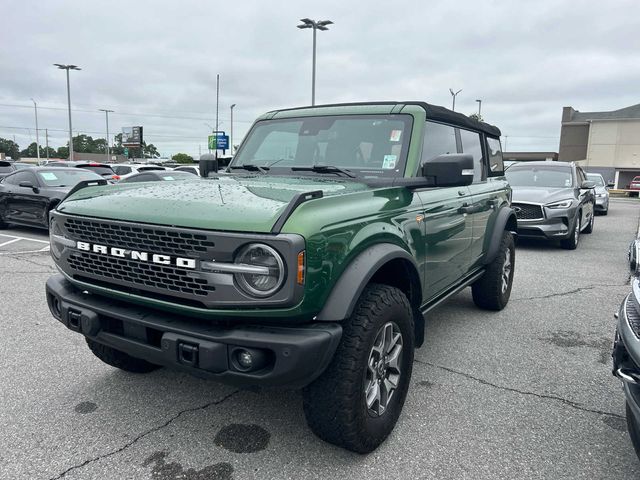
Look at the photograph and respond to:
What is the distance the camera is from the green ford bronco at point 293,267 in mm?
2154

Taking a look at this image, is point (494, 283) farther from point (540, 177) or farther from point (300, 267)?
point (540, 177)

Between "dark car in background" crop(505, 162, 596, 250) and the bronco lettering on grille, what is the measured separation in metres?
8.09

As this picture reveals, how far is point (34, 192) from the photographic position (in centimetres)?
1006

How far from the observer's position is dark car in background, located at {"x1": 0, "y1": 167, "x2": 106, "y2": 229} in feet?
32.5

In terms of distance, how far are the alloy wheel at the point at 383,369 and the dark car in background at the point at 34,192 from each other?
870cm

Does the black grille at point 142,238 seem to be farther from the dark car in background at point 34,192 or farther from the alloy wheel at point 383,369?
the dark car in background at point 34,192

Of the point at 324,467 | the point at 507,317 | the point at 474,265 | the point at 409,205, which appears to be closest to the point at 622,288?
the point at 507,317

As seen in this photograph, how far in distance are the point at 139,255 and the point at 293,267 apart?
836 millimetres

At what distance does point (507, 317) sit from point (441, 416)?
2.39m

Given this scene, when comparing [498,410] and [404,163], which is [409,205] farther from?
[498,410]

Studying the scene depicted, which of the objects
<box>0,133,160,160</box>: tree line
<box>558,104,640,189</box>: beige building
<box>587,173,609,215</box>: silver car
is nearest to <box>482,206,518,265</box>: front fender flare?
<box>587,173,609,215</box>: silver car

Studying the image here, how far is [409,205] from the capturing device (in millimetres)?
3020

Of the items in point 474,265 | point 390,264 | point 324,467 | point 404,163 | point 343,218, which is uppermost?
point 404,163

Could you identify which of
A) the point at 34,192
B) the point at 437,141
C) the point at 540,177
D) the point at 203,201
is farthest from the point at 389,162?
the point at 34,192
